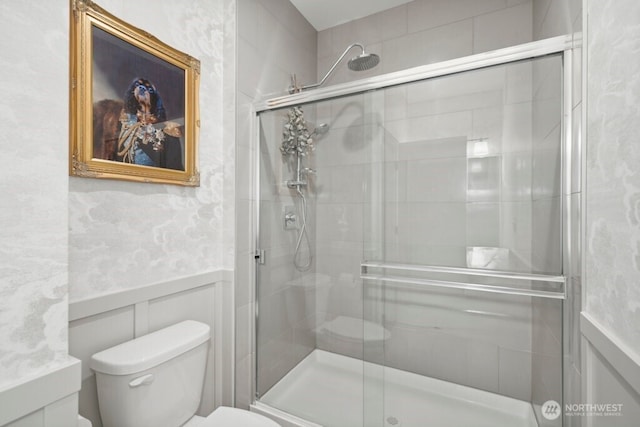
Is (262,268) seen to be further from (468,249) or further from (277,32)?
(277,32)

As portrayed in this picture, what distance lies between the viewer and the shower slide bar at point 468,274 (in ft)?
3.62

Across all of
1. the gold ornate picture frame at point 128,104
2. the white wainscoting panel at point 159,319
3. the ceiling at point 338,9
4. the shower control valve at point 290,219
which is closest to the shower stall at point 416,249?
the shower control valve at point 290,219

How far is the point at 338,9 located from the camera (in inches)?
81.0

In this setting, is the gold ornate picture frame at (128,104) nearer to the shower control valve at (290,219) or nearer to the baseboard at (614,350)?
the shower control valve at (290,219)

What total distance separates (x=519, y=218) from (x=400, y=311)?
69 centimetres

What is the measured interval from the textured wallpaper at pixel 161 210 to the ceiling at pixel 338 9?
2.43ft

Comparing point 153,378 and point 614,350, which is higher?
point 614,350

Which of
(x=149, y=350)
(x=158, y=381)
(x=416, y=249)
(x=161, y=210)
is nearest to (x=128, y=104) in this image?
(x=161, y=210)

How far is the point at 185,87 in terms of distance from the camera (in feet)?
4.50

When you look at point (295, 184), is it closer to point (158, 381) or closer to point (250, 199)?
point (250, 199)

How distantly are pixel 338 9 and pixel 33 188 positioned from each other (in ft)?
6.81

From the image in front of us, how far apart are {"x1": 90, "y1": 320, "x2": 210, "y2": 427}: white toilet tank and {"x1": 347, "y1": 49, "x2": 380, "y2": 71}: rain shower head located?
1526mm

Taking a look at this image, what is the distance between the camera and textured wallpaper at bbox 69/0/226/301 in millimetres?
1044
